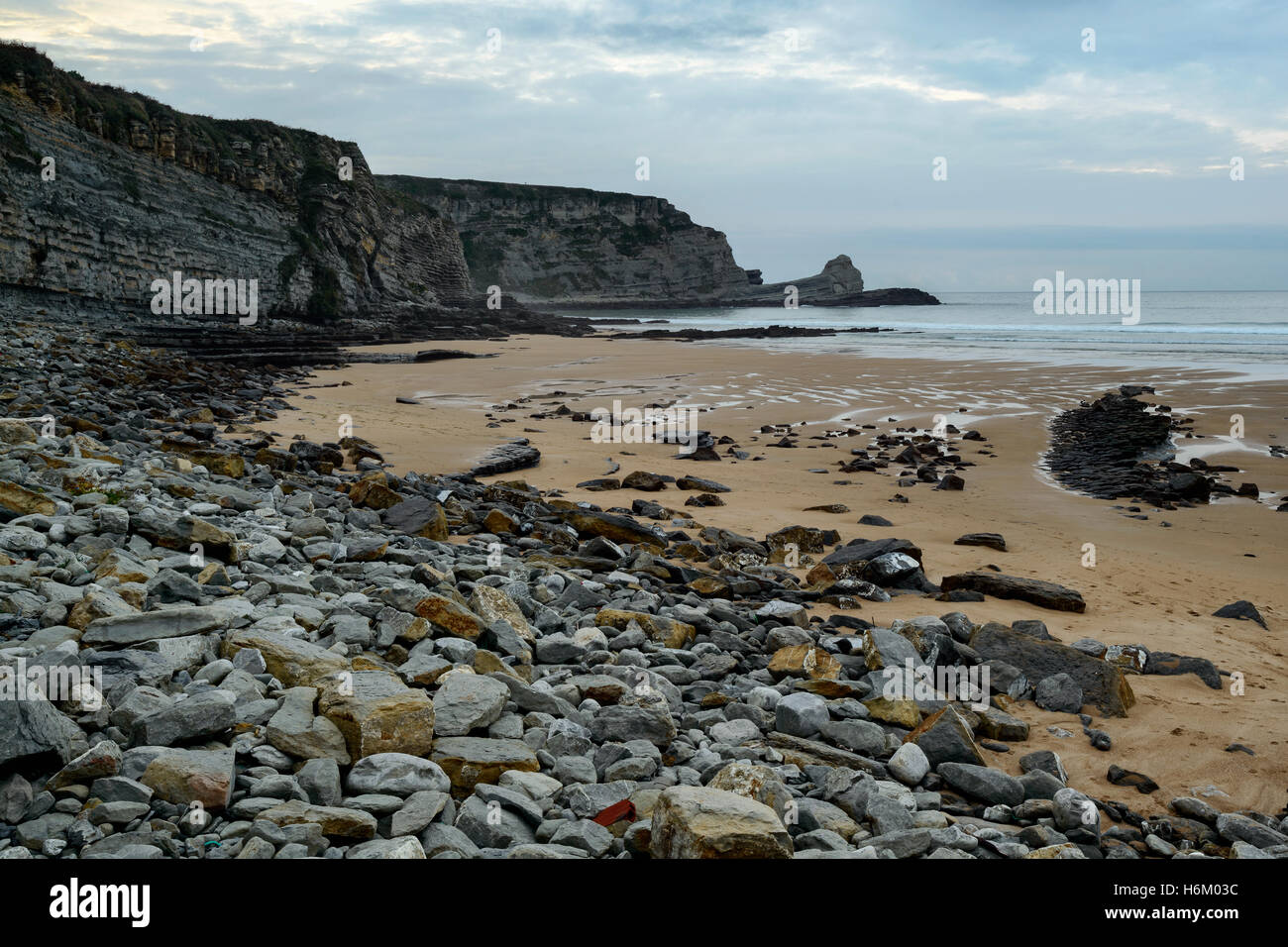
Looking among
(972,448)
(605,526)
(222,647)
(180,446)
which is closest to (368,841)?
(222,647)

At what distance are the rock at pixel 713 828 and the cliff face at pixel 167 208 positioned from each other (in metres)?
29.6

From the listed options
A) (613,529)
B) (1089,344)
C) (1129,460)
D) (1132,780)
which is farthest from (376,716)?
(1089,344)

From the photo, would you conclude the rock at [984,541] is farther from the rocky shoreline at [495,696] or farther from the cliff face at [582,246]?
the cliff face at [582,246]

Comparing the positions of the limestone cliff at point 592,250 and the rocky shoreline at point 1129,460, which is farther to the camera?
the limestone cliff at point 592,250

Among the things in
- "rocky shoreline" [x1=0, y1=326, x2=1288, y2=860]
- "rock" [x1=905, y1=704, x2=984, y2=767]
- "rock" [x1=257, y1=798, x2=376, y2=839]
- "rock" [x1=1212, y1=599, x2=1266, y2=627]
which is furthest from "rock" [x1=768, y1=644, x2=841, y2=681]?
"rock" [x1=1212, y1=599, x2=1266, y2=627]

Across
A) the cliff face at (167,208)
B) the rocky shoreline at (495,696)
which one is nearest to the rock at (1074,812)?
the rocky shoreline at (495,696)

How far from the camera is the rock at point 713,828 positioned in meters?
2.63

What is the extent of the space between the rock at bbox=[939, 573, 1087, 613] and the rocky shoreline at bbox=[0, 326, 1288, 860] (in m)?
0.02

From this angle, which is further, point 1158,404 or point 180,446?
point 1158,404

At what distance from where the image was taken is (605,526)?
8211 millimetres

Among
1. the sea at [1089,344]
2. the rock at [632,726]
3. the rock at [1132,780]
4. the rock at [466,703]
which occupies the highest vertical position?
the sea at [1089,344]

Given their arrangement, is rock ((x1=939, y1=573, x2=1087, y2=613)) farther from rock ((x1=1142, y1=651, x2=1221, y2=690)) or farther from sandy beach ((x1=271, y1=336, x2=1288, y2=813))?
rock ((x1=1142, y1=651, x2=1221, y2=690))
